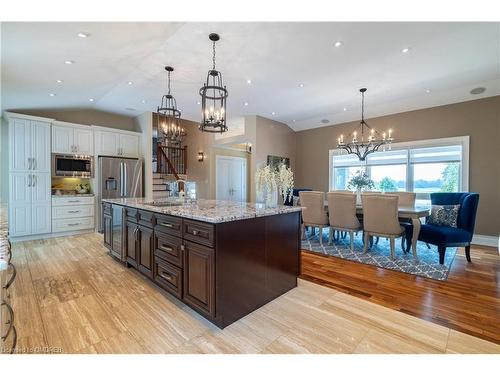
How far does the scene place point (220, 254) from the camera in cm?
184

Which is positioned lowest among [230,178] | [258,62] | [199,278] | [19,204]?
[199,278]

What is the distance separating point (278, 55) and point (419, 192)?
15.2 feet

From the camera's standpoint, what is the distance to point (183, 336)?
1818 millimetres

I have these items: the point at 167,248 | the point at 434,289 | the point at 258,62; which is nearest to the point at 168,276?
the point at 167,248

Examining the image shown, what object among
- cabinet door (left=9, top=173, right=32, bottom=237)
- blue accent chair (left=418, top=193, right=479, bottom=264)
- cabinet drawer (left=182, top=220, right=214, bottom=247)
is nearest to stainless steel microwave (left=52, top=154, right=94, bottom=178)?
cabinet door (left=9, top=173, right=32, bottom=237)

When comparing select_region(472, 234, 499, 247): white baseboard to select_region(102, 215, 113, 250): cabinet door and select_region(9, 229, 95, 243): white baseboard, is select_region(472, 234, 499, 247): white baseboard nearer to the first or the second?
select_region(102, 215, 113, 250): cabinet door

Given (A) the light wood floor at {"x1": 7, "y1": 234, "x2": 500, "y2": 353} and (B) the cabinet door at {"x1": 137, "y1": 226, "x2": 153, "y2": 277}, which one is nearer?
(A) the light wood floor at {"x1": 7, "y1": 234, "x2": 500, "y2": 353}

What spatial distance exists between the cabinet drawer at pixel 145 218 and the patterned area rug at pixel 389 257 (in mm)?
2789

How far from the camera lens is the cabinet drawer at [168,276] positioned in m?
2.17

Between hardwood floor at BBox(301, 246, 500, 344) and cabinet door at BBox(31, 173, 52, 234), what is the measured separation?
17.4 feet

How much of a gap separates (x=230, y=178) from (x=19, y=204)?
541 cm

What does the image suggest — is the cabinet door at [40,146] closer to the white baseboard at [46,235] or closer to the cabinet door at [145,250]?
the white baseboard at [46,235]

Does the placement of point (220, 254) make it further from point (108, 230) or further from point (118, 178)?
point (118, 178)

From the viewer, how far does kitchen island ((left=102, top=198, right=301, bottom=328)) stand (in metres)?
1.86
